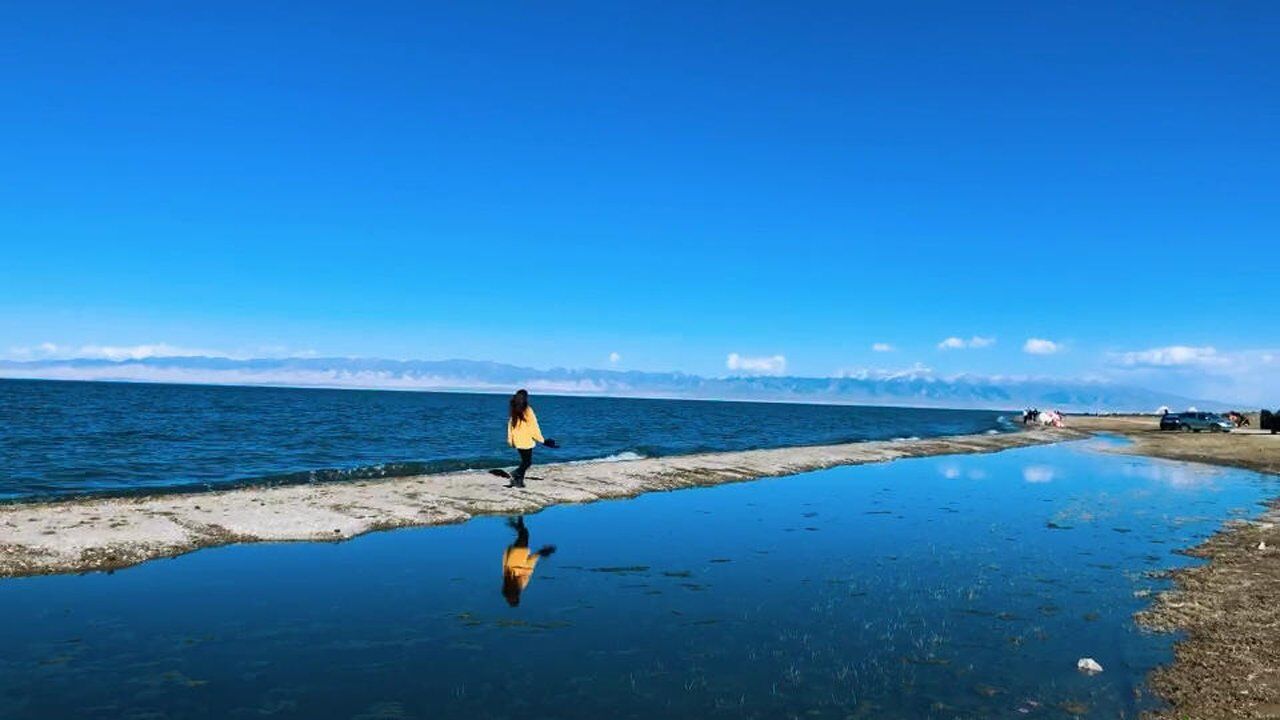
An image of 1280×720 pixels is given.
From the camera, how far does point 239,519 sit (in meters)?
19.5

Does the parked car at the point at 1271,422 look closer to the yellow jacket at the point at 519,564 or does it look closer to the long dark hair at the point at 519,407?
the long dark hair at the point at 519,407

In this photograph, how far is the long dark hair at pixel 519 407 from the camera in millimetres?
24766

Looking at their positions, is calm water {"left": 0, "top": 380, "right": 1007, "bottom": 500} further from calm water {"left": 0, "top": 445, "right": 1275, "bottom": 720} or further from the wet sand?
the wet sand

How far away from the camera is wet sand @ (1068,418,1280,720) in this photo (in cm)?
906

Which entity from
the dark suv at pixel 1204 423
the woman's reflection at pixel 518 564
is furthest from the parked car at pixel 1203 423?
the woman's reflection at pixel 518 564

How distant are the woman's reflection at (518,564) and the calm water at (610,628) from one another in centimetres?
24

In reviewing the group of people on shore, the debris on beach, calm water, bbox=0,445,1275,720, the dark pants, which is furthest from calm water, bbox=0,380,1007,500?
the group of people on shore

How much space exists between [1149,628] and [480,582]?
10.7 meters

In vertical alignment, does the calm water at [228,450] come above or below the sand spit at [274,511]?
below

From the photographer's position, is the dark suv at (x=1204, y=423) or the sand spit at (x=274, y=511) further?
the dark suv at (x=1204, y=423)

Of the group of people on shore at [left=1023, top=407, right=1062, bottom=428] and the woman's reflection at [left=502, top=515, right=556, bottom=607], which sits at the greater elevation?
the group of people on shore at [left=1023, top=407, right=1062, bottom=428]

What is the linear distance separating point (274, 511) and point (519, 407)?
25.1ft

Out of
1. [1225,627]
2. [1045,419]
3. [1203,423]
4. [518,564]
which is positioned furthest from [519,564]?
[1045,419]

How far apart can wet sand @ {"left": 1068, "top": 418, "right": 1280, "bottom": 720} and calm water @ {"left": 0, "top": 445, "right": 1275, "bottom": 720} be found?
16.4 inches
